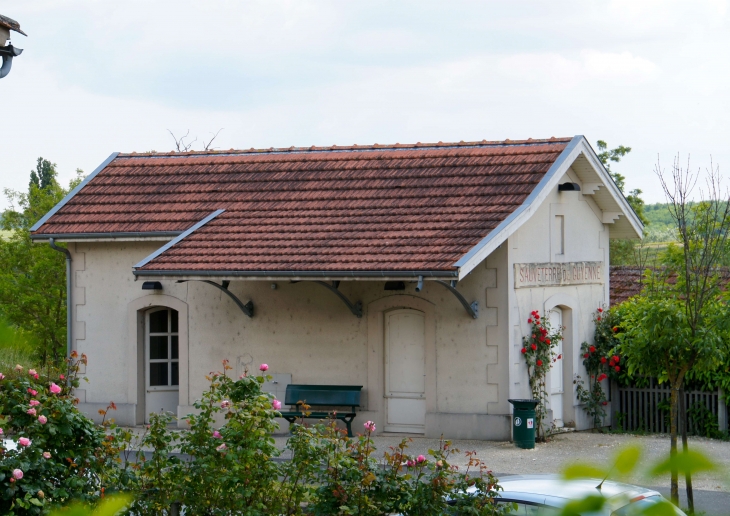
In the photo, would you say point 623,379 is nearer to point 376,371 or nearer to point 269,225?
point 376,371

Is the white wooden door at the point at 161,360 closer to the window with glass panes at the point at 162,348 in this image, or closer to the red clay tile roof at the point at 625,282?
the window with glass panes at the point at 162,348

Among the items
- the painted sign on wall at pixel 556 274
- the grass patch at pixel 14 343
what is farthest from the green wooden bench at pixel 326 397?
the grass patch at pixel 14 343

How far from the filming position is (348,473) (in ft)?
22.1

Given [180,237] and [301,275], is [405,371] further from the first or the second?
[180,237]

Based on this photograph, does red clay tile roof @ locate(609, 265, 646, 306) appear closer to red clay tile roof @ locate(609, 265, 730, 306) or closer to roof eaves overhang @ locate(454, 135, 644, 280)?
red clay tile roof @ locate(609, 265, 730, 306)

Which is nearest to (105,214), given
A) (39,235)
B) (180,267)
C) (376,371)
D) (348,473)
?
(39,235)

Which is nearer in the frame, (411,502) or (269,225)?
(411,502)

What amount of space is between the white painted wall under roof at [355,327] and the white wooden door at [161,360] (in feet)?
0.98


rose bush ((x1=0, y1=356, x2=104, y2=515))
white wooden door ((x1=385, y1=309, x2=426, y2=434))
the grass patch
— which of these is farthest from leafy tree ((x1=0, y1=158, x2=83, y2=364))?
the grass patch

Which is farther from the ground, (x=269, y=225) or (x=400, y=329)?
(x=269, y=225)

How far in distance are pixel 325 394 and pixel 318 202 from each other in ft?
11.0

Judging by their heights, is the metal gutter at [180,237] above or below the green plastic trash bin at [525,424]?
above

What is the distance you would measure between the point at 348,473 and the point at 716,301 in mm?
6997

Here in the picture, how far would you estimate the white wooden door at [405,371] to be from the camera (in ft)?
52.2
